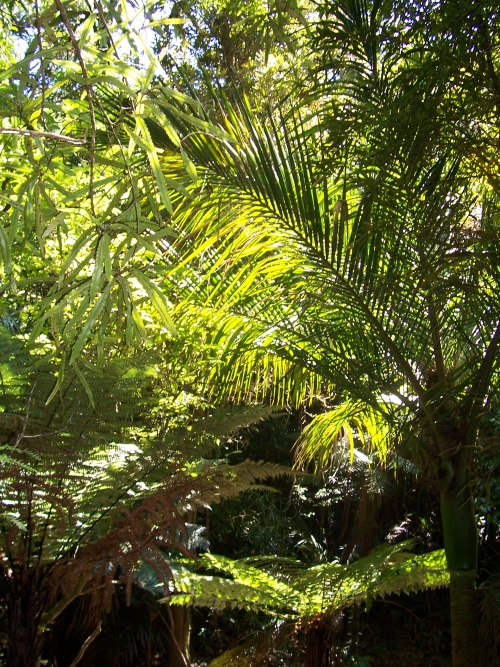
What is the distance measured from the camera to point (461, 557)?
8.59ft

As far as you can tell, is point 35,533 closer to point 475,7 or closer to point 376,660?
point 475,7

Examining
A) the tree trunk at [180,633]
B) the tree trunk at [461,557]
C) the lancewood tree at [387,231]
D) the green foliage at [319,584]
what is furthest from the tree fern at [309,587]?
the tree trunk at [180,633]

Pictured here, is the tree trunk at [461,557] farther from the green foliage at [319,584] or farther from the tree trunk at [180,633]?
the tree trunk at [180,633]

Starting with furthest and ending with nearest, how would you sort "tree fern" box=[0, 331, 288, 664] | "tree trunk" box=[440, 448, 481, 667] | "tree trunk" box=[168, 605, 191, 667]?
1. "tree trunk" box=[168, 605, 191, 667]
2. "tree trunk" box=[440, 448, 481, 667]
3. "tree fern" box=[0, 331, 288, 664]

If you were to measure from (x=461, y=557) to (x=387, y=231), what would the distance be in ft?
4.29

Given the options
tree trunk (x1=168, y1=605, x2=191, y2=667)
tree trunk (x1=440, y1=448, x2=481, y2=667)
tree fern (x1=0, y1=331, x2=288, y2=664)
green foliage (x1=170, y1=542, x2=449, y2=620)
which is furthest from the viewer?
tree trunk (x1=168, y1=605, x2=191, y2=667)

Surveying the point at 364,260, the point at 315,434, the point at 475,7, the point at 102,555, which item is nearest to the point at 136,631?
the point at 315,434

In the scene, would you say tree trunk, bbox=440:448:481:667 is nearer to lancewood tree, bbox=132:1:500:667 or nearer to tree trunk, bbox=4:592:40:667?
lancewood tree, bbox=132:1:500:667

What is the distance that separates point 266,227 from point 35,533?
150cm

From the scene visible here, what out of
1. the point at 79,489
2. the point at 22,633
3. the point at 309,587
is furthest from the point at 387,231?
the point at 309,587

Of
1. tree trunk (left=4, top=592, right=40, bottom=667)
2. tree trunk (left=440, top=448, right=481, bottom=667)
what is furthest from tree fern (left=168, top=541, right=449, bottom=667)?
tree trunk (left=4, top=592, right=40, bottom=667)

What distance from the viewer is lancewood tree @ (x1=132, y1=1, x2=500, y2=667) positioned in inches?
86.4

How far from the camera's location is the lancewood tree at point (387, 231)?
7.20 feet

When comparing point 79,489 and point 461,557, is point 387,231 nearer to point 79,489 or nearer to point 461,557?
point 461,557
